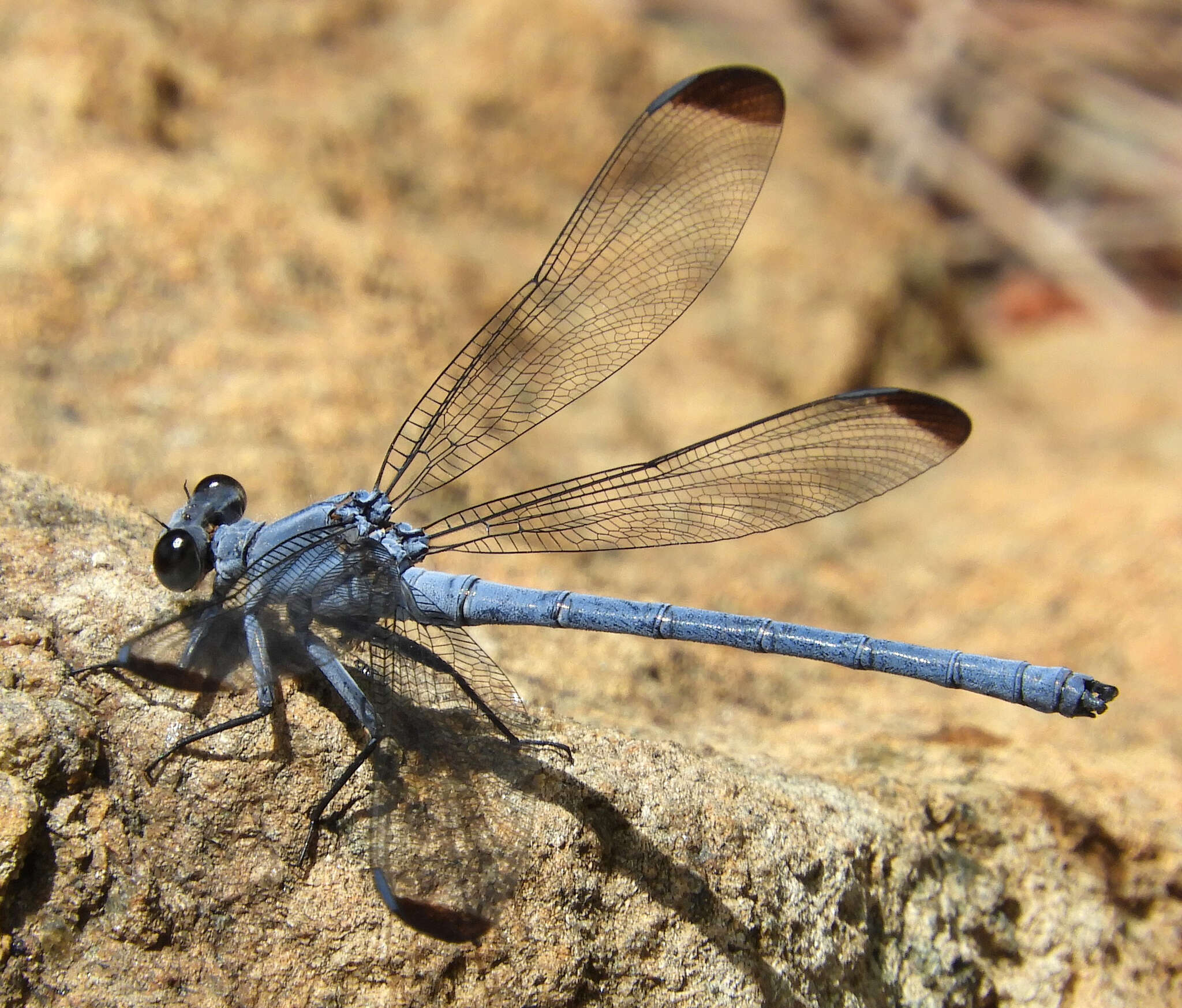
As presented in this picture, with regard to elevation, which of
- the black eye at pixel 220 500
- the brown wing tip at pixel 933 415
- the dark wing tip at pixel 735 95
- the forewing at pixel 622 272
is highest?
the dark wing tip at pixel 735 95

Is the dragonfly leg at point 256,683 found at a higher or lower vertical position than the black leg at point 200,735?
higher

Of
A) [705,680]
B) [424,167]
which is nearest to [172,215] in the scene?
[424,167]

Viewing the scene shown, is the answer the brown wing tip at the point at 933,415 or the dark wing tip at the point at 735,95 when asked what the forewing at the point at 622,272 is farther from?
the brown wing tip at the point at 933,415

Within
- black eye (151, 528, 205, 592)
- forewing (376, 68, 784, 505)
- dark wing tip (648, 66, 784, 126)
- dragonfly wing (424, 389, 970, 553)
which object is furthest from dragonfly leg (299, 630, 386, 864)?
dark wing tip (648, 66, 784, 126)

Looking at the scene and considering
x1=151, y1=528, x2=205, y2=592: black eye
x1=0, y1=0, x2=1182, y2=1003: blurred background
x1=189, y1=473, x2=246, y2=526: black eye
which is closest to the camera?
x1=151, y1=528, x2=205, y2=592: black eye

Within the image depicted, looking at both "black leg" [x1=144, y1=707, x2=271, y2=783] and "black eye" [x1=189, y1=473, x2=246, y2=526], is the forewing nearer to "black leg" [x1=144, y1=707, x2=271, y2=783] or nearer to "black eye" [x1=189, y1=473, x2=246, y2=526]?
"black eye" [x1=189, y1=473, x2=246, y2=526]

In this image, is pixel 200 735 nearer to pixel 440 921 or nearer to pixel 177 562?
pixel 177 562

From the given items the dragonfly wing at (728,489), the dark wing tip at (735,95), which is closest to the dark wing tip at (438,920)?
the dragonfly wing at (728,489)
